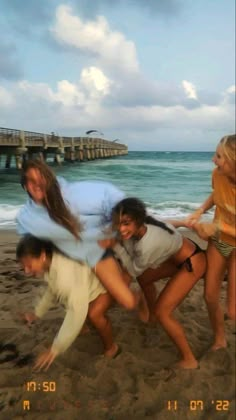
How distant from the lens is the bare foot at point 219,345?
1.14m

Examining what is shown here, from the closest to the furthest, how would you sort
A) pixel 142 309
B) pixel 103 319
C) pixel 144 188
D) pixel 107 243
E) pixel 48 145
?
pixel 107 243 → pixel 103 319 → pixel 142 309 → pixel 48 145 → pixel 144 188

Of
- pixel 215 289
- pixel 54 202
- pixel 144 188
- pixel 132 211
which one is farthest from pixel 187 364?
pixel 144 188

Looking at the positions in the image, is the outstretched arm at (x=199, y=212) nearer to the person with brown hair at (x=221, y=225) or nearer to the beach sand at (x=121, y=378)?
the person with brown hair at (x=221, y=225)

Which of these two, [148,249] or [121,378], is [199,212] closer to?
[148,249]

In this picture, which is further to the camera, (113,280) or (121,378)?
(121,378)

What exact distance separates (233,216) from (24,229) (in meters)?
0.47

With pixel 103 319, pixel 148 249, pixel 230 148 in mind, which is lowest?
pixel 103 319

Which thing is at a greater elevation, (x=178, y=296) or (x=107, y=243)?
(x=107, y=243)

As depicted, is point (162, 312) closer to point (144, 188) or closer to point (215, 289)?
point (215, 289)

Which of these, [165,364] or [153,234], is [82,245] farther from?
[165,364]

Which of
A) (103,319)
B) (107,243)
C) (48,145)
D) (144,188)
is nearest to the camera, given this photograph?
(107,243)

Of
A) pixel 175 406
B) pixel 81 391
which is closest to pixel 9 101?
pixel 81 391

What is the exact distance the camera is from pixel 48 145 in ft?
8.05

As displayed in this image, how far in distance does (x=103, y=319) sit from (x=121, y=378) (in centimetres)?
16
